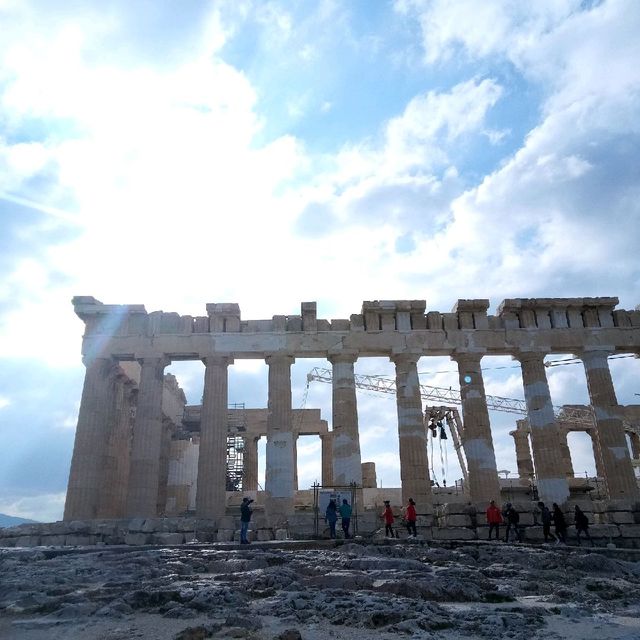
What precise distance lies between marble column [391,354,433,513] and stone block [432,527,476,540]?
6.31ft

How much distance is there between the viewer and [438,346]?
1070 inches

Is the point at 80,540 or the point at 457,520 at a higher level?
the point at 457,520

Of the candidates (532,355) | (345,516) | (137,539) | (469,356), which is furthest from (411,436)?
(137,539)

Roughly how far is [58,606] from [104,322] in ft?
63.4

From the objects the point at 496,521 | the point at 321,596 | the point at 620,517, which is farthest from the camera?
the point at 620,517

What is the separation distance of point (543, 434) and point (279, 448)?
11062mm

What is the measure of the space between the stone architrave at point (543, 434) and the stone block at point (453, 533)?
5.31m

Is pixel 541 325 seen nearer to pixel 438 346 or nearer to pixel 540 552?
pixel 438 346

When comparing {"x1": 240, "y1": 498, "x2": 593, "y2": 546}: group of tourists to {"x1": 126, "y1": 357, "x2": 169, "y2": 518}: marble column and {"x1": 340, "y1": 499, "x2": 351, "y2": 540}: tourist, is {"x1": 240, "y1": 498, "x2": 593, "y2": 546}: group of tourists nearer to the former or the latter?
{"x1": 340, "y1": 499, "x2": 351, "y2": 540}: tourist

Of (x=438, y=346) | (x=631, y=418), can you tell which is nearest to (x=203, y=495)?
(x=438, y=346)

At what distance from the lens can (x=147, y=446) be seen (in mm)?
25172

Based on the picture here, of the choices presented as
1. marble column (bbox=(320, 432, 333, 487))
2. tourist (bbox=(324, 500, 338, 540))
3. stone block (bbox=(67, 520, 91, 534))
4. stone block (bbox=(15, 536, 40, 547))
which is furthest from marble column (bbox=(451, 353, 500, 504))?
stone block (bbox=(15, 536, 40, 547))

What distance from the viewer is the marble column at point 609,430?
2530 cm

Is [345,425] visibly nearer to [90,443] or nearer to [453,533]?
[453,533]
